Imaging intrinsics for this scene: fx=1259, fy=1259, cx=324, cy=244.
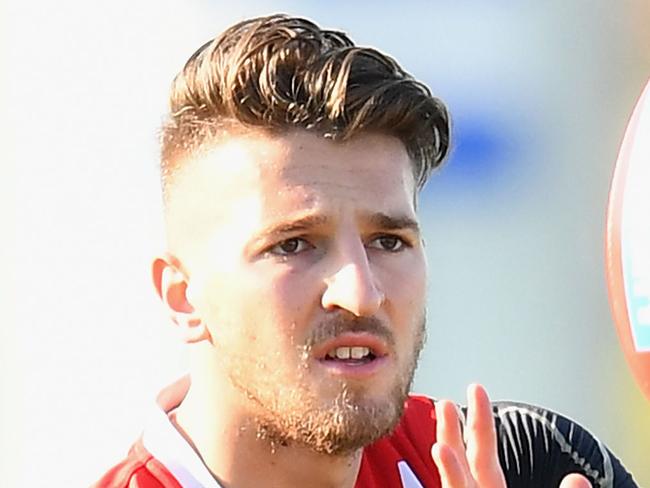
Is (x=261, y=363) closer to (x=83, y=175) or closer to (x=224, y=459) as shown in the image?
(x=224, y=459)

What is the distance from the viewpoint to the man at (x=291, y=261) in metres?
1.01

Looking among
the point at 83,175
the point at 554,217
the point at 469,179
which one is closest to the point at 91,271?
the point at 83,175

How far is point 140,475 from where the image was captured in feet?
3.70

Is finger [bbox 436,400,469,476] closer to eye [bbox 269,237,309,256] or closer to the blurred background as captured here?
eye [bbox 269,237,309,256]

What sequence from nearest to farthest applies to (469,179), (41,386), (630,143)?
(630,143) → (41,386) → (469,179)

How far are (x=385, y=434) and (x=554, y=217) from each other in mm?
815

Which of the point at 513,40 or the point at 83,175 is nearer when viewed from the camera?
Result: the point at 83,175

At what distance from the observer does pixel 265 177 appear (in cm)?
105

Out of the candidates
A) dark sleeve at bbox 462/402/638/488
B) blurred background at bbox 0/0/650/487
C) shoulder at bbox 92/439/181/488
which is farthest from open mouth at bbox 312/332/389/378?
blurred background at bbox 0/0/650/487

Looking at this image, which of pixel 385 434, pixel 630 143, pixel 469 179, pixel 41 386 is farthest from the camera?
pixel 469 179

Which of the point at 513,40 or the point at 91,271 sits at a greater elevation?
the point at 513,40

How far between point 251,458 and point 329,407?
14 cm

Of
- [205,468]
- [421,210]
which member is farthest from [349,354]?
[421,210]

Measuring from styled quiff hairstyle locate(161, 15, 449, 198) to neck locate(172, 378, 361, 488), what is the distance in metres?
0.22
